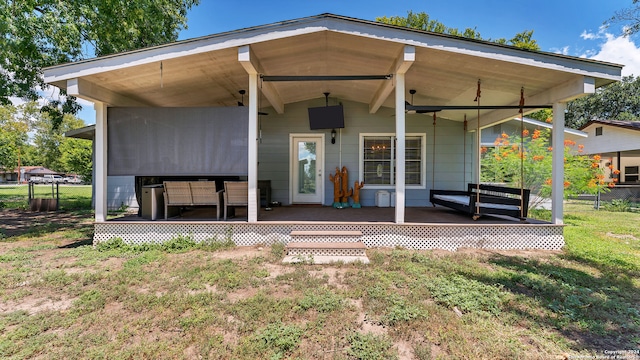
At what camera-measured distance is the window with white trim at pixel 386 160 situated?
7215 mm

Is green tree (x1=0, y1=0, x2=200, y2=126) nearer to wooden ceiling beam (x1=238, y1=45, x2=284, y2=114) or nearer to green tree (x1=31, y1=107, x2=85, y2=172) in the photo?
wooden ceiling beam (x1=238, y1=45, x2=284, y2=114)

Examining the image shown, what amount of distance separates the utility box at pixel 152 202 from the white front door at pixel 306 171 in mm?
3207

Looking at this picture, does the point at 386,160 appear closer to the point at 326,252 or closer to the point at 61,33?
the point at 326,252

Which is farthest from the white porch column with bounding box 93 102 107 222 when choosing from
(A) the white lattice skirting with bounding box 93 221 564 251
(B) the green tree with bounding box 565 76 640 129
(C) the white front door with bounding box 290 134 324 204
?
(B) the green tree with bounding box 565 76 640 129

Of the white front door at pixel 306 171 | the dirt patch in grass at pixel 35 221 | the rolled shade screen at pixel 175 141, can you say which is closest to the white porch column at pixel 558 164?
the white front door at pixel 306 171

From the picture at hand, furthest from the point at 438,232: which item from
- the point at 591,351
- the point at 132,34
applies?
the point at 132,34

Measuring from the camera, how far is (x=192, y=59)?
411 centimetres

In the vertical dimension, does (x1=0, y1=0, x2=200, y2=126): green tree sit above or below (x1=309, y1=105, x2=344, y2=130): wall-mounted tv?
above

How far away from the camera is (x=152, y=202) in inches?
184

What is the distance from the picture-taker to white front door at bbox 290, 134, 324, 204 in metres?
7.26

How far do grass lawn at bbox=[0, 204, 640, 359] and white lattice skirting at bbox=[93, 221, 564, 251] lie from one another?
0.86ft

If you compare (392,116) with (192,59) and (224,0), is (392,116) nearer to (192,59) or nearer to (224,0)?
(192,59)

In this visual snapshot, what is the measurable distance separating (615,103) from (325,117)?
108 feet

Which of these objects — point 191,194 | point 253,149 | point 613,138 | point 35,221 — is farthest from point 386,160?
point 613,138
